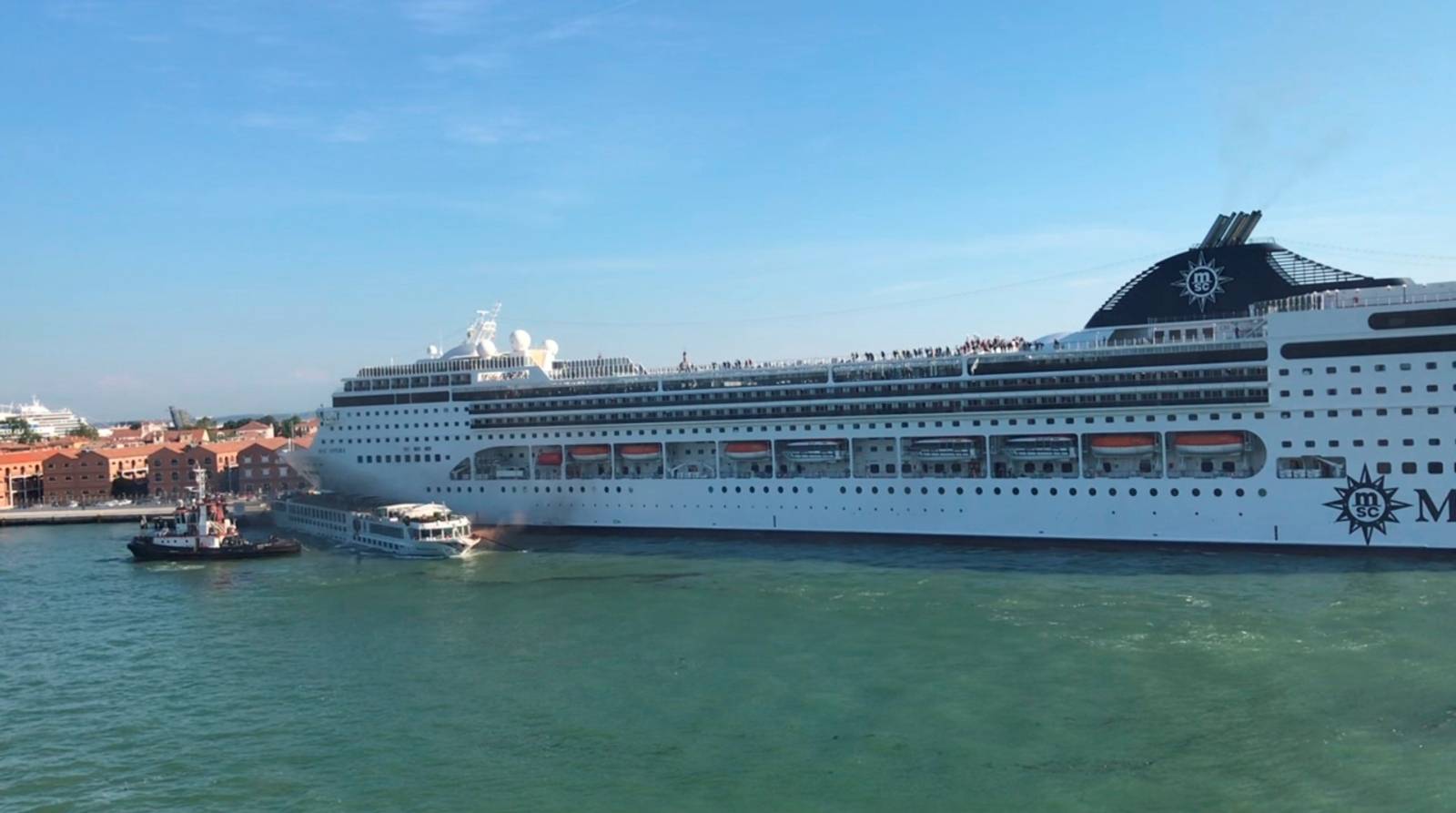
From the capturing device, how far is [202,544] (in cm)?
3572

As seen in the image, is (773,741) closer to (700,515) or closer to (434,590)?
(434,590)

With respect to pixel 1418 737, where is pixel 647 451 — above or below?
above

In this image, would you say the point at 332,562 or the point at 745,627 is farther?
the point at 332,562

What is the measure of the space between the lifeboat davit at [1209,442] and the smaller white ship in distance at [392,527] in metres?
21.6

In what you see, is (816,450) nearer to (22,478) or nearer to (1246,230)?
(1246,230)

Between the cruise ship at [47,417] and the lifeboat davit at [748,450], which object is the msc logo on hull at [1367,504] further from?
the cruise ship at [47,417]

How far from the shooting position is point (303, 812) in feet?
45.9

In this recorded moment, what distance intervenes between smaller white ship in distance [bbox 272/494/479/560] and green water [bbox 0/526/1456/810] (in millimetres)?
5185

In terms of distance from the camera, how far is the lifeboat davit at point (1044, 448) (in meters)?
30.5

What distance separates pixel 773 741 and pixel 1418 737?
9011 mm

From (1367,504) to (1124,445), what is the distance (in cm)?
597

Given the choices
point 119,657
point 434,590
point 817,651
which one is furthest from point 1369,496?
point 119,657

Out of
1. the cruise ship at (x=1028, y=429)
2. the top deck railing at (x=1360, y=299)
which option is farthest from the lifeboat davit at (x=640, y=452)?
the top deck railing at (x=1360, y=299)

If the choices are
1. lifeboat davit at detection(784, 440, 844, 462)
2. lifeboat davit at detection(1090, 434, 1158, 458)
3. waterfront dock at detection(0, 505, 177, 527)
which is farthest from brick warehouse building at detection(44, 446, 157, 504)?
lifeboat davit at detection(1090, 434, 1158, 458)
